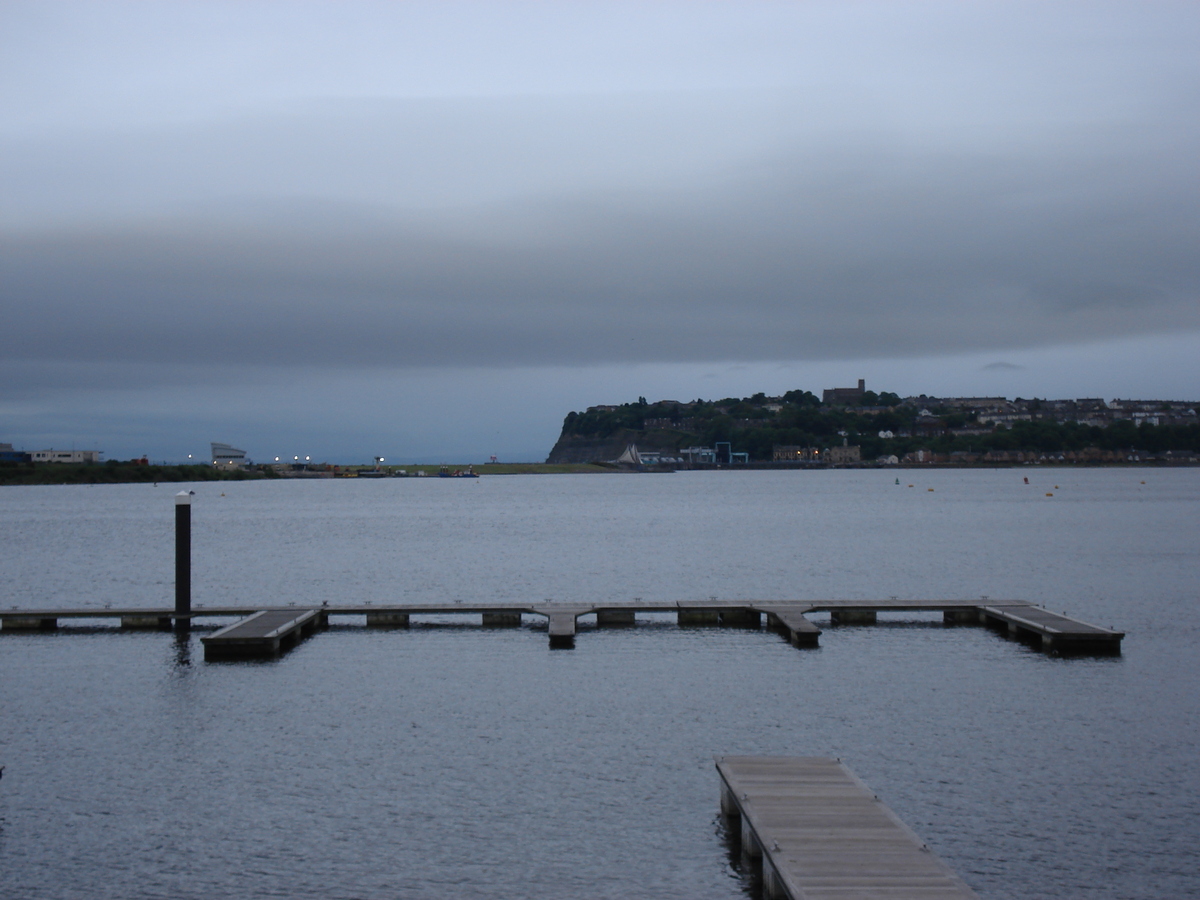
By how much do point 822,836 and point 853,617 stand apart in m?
20.4

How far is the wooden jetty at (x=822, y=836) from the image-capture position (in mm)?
10211

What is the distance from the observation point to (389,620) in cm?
3109

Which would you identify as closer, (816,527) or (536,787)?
(536,787)

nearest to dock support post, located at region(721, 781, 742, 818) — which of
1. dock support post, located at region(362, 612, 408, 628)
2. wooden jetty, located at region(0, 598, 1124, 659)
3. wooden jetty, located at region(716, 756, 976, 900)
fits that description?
wooden jetty, located at region(716, 756, 976, 900)

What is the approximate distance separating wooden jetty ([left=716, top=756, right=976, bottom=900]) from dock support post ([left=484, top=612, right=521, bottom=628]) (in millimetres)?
16974

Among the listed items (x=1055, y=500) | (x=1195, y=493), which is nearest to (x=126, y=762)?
(x=1055, y=500)

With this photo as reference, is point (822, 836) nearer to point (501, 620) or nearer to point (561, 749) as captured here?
point (561, 749)

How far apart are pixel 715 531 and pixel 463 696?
179ft

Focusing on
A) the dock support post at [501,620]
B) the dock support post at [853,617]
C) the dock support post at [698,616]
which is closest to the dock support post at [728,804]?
the dock support post at [698,616]

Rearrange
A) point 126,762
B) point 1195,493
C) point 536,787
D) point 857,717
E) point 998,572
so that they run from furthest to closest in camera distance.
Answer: point 1195,493 → point 998,572 → point 857,717 → point 126,762 → point 536,787

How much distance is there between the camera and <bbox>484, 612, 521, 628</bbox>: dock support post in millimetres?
30938

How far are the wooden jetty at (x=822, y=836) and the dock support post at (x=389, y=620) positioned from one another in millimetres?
18061

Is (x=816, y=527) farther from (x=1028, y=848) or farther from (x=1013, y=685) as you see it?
(x=1028, y=848)

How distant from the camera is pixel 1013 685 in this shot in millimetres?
22766
